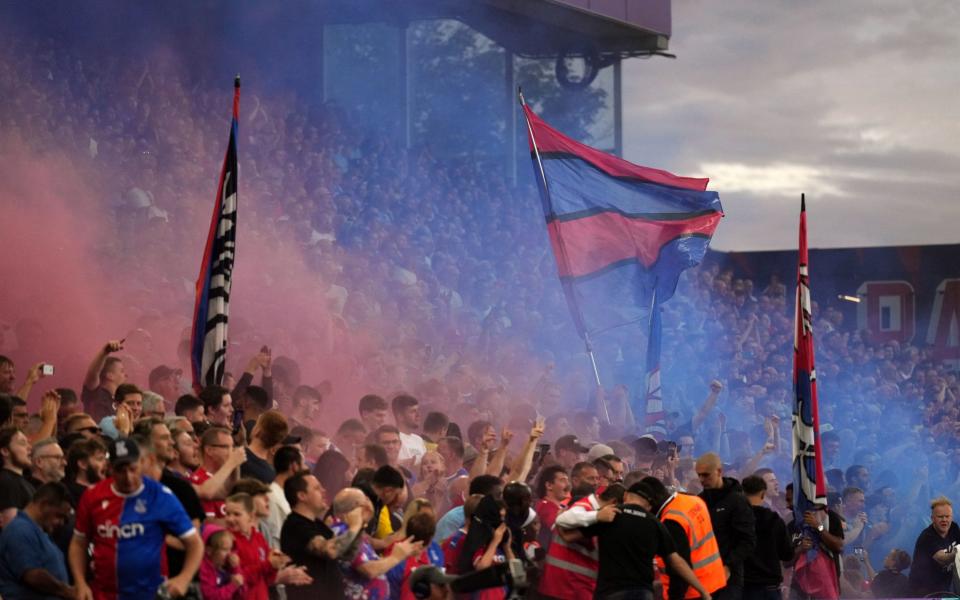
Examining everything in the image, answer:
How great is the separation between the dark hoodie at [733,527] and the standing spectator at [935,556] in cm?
315

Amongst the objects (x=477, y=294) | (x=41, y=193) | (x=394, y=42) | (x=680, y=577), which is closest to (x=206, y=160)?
(x=41, y=193)

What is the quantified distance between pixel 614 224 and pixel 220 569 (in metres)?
7.56

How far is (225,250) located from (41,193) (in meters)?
4.18

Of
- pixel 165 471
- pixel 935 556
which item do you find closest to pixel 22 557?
pixel 165 471

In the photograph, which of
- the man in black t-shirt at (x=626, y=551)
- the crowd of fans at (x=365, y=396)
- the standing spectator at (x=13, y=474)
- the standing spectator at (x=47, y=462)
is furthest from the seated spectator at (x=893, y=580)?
the standing spectator at (x=13, y=474)

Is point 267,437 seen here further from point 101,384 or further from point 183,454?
point 101,384

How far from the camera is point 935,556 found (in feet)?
43.3

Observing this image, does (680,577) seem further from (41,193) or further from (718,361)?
(718,361)

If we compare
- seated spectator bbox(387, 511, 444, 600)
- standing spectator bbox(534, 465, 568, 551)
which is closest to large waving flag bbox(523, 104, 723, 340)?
standing spectator bbox(534, 465, 568, 551)

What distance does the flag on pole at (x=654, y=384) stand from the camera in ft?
47.1

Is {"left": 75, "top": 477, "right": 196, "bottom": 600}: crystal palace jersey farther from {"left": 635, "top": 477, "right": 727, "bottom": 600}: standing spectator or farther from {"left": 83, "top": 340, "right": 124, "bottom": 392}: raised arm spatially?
{"left": 635, "top": 477, "right": 727, "bottom": 600}: standing spectator

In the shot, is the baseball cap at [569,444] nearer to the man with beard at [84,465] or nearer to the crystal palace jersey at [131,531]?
the man with beard at [84,465]

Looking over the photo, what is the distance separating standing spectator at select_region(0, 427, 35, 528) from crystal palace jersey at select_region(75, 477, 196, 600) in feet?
1.36

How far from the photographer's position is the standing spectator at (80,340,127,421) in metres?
10.4
